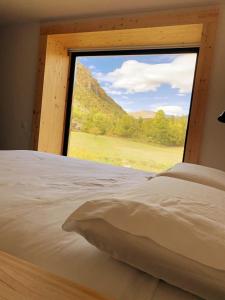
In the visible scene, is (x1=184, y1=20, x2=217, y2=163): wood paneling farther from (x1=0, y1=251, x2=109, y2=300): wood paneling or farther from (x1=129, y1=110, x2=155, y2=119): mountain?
(x1=0, y1=251, x2=109, y2=300): wood paneling

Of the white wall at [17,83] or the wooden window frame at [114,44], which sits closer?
the wooden window frame at [114,44]

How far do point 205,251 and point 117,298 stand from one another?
0.22 meters

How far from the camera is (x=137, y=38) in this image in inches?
118

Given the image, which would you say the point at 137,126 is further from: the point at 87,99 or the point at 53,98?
the point at 53,98

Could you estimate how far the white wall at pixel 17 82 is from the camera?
3.40 m

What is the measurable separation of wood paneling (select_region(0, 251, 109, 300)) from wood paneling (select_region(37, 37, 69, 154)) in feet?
9.87

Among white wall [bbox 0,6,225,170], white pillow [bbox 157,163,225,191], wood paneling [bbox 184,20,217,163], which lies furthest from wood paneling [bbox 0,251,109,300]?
white wall [bbox 0,6,225,170]

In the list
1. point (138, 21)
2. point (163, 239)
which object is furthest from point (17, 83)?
point (163, 239)

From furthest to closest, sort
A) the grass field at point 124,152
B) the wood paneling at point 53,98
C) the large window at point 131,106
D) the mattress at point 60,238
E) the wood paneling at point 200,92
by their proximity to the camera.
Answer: the wood paneling at point 53,98 → the grass field at point 124,152 → the large window at point 131,106 → the wood paneling at point 200,92 → the mattress at point 60,238

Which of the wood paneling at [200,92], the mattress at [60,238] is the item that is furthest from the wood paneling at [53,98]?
the mattress at [60,238]

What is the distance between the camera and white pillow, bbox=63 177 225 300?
53 cm

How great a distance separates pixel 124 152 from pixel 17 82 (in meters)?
1.76

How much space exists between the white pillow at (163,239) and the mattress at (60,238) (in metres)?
0.03

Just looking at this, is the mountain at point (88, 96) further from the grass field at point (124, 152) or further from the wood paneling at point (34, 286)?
the wood paneling at point (34, 286)
